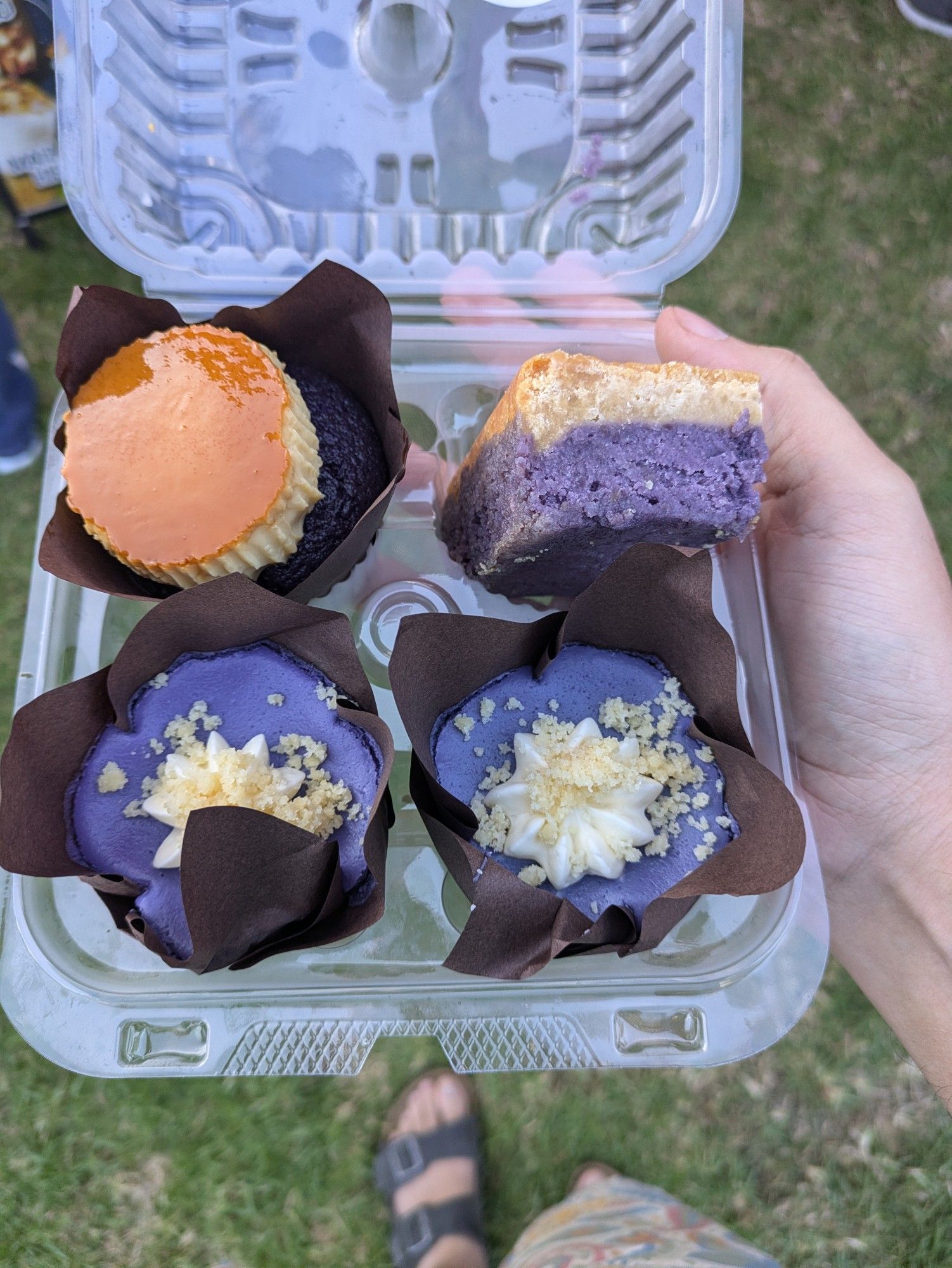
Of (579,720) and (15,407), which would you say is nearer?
(579,720)

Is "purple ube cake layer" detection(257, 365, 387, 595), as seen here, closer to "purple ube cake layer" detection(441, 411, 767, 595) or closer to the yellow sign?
"purple ube cake layer" detection(441, 411, 767, 595)

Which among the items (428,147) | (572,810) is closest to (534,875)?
(572,810)

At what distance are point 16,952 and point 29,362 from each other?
1318mm

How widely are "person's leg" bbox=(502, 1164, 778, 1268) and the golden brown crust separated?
1.35m

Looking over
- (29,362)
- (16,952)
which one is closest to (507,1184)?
(16,952)

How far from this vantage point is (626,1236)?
1609 millimetres

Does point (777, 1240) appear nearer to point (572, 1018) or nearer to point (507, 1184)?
point (507, 1184)

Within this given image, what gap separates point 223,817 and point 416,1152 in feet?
4.12

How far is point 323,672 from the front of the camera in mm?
1113

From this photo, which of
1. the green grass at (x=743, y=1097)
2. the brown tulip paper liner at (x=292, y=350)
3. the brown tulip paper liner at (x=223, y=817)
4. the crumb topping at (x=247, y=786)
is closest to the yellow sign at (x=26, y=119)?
the green grass at (x=743, y=1097)

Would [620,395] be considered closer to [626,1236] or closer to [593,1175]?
[626,1236]

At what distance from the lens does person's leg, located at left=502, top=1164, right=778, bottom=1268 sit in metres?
1.54

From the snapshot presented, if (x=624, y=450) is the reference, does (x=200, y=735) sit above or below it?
below

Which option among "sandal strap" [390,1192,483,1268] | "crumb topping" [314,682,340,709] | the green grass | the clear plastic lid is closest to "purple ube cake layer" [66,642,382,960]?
"crumb topping" [314,682,340,709]
